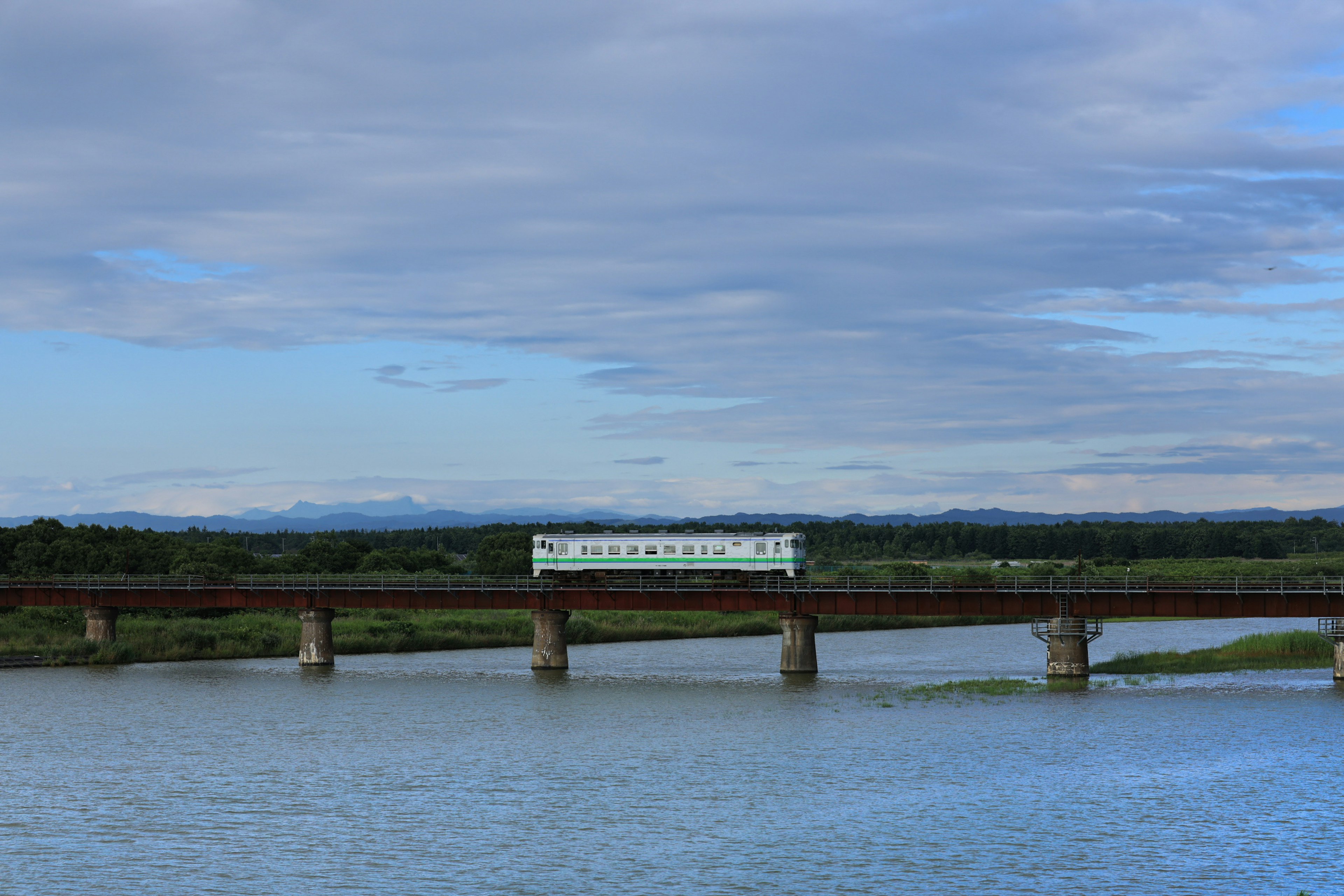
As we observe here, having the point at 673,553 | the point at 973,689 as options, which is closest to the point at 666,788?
the point at 973,689

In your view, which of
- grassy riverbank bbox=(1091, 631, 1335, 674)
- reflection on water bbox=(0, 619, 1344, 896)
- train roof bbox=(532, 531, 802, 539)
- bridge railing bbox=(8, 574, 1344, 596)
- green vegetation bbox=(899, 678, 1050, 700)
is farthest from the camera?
train roof bbox=(532, 531, 802, 539)

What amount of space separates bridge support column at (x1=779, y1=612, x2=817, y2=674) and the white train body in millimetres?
3504

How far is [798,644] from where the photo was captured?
84562 millimetres

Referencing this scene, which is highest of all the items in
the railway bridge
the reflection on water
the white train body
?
the white train body

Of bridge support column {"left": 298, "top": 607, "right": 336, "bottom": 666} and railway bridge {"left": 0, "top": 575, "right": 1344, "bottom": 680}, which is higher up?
railway bridge {"left": 0, "top": 575, "right": 1344, "bottom": 680}

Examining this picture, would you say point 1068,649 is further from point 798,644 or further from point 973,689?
point 798,644

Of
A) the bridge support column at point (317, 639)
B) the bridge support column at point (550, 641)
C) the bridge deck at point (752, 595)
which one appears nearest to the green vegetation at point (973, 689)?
the bridge deck at point (752, 595)

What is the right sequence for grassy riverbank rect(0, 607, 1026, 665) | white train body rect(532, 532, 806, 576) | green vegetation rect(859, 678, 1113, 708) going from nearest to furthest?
green vegetation rect(859, 678, 1113, 708) < white train body rect(532, 532, 806, 576) < grassy riverbank rect(0, 607, 1026, 665)

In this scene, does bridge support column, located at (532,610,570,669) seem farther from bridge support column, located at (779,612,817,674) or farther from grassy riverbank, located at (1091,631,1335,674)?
grassy riverbank, located at (1091,631,1335,674)

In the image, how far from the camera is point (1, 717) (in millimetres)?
64688

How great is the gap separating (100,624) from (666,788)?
210 feet

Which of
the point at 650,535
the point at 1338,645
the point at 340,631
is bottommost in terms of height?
the point at 340,631

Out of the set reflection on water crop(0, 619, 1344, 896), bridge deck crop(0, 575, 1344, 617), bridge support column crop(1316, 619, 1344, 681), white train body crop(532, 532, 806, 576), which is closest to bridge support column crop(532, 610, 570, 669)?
bridge deck crop(0, 575, 1344, 617)

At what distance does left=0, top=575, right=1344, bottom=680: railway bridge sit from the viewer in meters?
77.3
